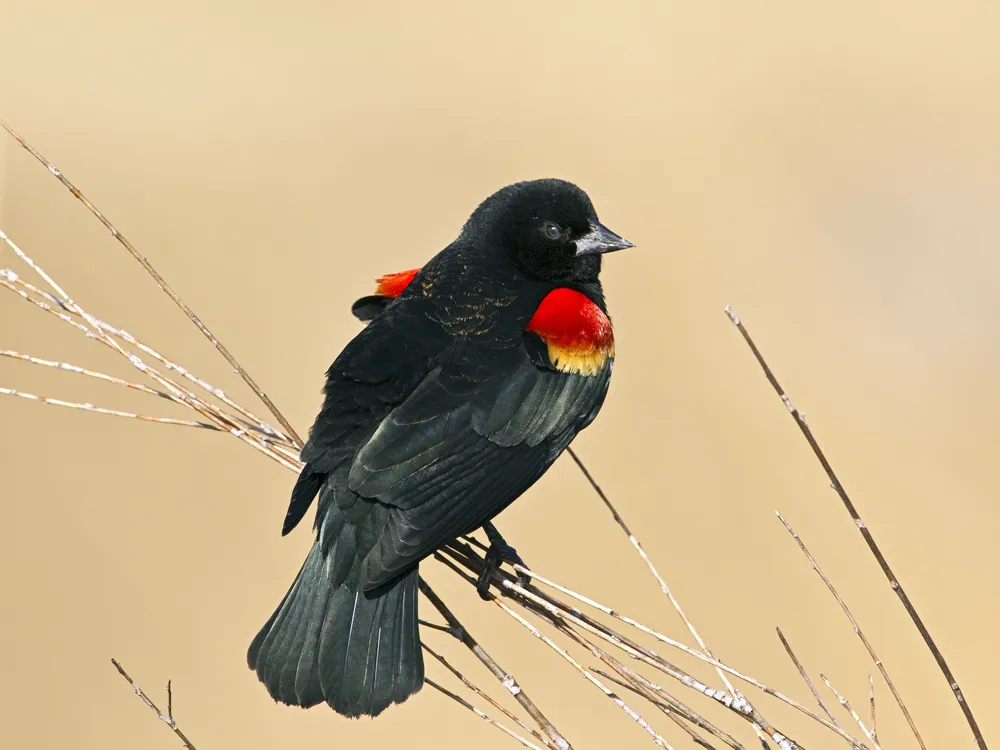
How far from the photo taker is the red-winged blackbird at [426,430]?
7.65 ft

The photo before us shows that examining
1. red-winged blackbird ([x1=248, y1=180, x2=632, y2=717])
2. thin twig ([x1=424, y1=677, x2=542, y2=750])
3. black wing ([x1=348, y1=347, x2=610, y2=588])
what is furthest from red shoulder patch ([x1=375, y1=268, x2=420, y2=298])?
thin twig ([x1=424, y1=677, x2=542, y2=750])

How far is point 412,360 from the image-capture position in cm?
269

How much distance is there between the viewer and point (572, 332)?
287 cm

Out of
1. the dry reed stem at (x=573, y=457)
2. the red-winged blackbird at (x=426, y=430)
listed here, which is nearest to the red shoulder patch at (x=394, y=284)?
the red-winged blackbird at (x=426, y=430)

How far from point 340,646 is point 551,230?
1414mm

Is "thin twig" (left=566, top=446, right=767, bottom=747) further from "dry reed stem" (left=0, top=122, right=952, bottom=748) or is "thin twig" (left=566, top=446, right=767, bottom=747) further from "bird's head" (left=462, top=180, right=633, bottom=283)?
"bird's head" (left=462, top=180, right=633, bottom=283)

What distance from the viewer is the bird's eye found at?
3.19 metres

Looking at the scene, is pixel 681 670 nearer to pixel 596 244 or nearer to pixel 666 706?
pixel 666 706

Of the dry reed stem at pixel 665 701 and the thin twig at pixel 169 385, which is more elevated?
the thin twig at pixel 169 385

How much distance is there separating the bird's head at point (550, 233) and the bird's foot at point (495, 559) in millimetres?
801

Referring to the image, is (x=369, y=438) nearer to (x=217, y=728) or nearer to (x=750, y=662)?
(x=217, y=728)

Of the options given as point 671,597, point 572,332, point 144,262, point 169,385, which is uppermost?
point 572,332

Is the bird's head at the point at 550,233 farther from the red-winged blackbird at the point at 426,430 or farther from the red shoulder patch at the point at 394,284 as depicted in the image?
the red shoulder patch at the point at 394,284

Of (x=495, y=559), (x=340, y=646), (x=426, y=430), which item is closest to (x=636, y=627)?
(x=340, y=646)
